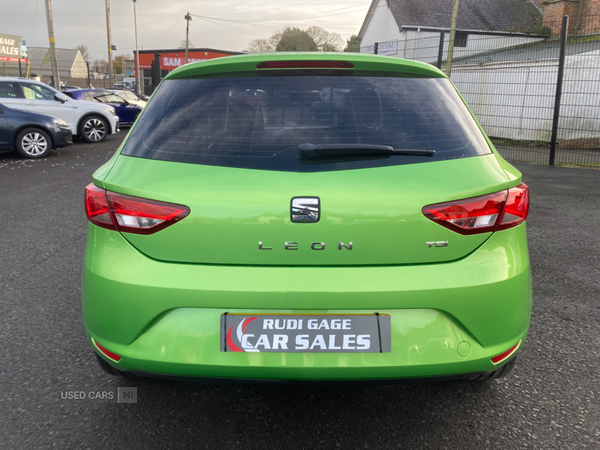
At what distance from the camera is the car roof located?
229 centimetres

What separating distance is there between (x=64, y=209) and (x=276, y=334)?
5.62 meters

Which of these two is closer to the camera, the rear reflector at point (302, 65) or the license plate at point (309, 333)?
the license plate at point (309, 333)

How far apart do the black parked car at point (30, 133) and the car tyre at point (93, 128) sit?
105 inches

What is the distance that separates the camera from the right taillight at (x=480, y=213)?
1.93 m

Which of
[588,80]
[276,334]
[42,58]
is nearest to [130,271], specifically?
[276,334]

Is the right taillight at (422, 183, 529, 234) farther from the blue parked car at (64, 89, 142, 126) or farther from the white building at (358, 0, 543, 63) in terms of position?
the white building at (358, 0, 543, 63)

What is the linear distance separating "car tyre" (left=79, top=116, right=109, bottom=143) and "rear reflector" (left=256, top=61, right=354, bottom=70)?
44.2 feet

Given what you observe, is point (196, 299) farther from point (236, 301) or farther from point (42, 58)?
point (42, 58)

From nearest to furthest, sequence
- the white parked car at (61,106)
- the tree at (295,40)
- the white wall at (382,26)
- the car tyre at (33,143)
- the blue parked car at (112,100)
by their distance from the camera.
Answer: the car tyre at (33,143) → the white parked car at (61,106) → the blue parked car at (112,100) → the white wall at (382,26) → the tree at (295,40)

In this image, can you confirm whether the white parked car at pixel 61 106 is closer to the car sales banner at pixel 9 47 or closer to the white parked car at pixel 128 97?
the white parked car at pixel 128 97

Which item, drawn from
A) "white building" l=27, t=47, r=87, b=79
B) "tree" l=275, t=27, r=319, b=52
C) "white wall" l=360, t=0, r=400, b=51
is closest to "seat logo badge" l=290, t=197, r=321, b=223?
"white wall" l=360, t=0, r=400, b=51

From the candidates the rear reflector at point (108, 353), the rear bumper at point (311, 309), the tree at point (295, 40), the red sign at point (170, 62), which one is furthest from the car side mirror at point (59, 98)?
the tree at point (295, 40)

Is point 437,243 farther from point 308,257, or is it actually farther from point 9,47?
point 9,47

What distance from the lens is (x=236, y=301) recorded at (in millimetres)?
1860
